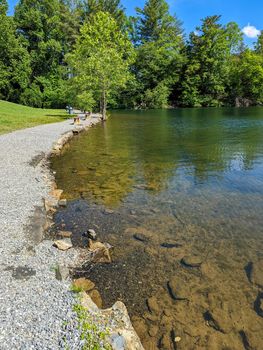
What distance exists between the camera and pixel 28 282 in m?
4.90

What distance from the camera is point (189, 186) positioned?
1125cm

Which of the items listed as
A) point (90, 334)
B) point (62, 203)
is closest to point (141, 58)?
point (62, 203)

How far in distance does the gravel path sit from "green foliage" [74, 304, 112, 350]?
11 centimetres

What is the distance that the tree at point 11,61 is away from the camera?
163ft

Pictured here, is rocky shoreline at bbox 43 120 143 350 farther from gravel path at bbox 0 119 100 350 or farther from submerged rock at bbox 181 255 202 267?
submerged rock at bbox 181 255 202 267

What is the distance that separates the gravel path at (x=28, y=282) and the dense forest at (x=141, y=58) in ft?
134

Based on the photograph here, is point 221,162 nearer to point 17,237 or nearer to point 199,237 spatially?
point 199,237

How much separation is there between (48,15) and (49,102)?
59.6 feet

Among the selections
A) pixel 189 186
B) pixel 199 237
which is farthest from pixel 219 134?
pixel 199 237

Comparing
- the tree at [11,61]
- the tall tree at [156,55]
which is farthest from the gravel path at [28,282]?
the tall tree at [156,55]

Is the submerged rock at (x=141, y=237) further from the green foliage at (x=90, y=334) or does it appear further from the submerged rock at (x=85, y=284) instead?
the green foliage at (x=90, y=334)

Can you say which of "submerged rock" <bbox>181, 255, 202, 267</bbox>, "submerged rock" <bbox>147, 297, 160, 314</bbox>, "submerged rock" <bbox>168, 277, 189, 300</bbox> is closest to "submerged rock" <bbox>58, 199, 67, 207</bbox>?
"submerged rock" <bbox>181, 255, 202, 267</bbox>

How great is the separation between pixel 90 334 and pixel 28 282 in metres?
1.69

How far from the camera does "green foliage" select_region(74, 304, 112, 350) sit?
3.64 m
